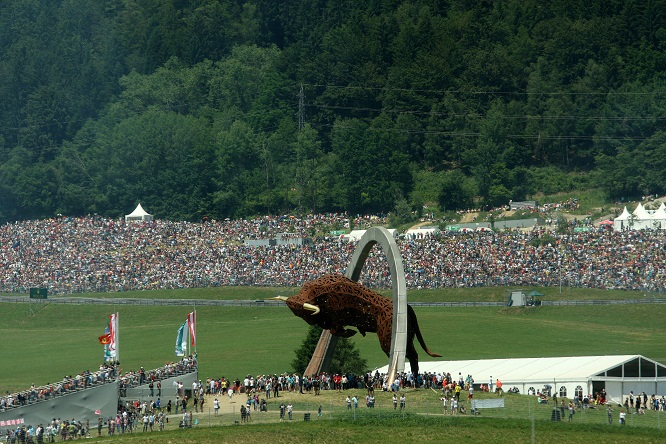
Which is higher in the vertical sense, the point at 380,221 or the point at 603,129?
the point at 603,129

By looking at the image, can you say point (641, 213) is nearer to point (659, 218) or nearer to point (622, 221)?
point (622, 221)

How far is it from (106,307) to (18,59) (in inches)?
3315

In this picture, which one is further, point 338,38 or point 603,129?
point 338,38

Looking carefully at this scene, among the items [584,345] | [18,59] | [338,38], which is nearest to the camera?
[584,345]

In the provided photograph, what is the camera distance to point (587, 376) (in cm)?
7044

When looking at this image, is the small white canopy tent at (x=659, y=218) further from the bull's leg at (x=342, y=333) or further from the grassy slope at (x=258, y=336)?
the bull's leg at (x=342, y=333)

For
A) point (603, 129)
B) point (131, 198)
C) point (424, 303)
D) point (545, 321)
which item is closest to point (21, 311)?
point (424, 303)

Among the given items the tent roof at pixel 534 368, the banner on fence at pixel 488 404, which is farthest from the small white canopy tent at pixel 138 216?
the banner on fence at pixel 488 404

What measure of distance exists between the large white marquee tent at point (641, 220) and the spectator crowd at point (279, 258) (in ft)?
13.4

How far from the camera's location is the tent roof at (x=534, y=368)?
71.0 metres

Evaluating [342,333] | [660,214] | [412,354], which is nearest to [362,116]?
[660,214]

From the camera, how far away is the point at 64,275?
4535 inches

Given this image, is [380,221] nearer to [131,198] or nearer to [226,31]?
[131,198]

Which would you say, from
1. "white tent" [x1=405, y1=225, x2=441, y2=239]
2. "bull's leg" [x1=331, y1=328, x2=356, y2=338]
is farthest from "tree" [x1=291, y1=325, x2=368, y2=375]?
"white tent" [x1=405, y1=225, x2=441, y2=239]
